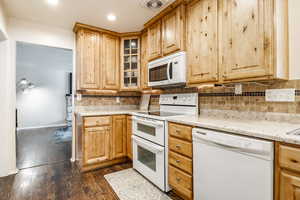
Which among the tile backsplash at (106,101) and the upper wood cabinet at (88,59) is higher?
the upper wood cabinet at (88,59)

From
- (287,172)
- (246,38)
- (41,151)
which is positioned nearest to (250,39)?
(246,38)

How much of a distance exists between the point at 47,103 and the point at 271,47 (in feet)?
24.2

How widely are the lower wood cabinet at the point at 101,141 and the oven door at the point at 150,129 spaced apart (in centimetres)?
42

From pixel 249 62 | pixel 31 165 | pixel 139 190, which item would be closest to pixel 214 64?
pixel 249 62

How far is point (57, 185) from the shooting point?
2.10 meters

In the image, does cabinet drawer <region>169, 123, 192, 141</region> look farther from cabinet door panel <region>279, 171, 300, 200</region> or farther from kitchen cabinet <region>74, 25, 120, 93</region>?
kitchen cabinet <region>74, 25, 120, 93</region>

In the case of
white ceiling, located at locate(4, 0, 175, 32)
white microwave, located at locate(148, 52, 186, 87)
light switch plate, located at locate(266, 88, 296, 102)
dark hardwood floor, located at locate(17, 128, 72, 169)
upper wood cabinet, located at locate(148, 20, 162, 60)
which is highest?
white ceiling, located at locate(4, 0, 175, 32)

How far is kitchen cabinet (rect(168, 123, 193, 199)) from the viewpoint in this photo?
5.25 feet

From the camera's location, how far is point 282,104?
147cm

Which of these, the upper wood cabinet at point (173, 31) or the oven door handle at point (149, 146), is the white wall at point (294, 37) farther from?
the oven door handle at point (149, 146)

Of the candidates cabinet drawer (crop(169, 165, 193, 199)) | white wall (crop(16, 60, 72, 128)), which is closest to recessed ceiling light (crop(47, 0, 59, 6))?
cabinet drawer (crop(169, 165, 193, 199))

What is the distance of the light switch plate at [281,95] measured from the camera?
1.42 meters

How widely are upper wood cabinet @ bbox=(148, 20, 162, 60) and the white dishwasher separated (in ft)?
4.69

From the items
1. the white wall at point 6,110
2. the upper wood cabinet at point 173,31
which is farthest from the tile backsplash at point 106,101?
the upper wood cabinet at point 173,31
